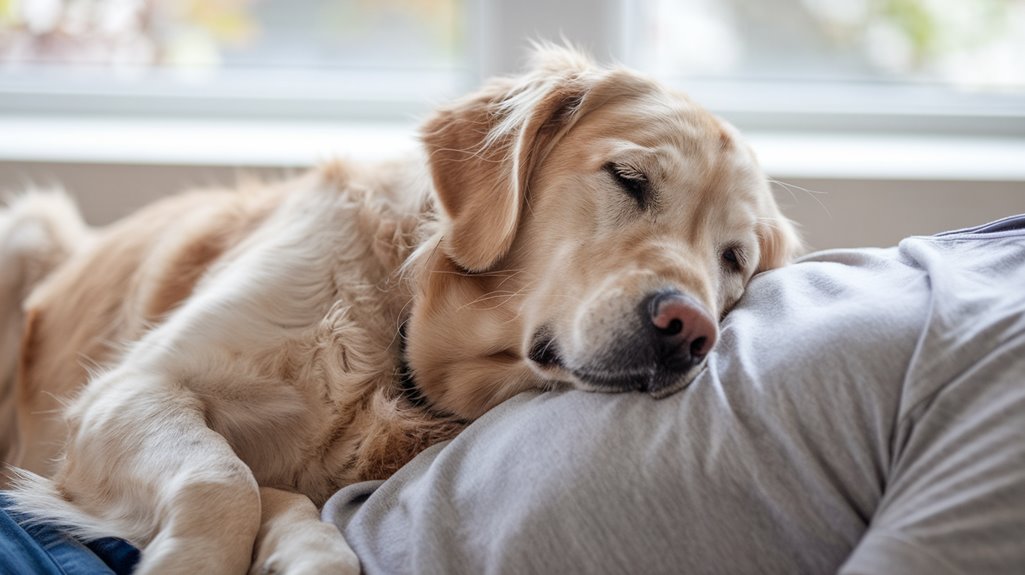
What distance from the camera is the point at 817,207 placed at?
98.3 inches

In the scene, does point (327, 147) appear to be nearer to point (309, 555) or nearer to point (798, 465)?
point (309, 555)

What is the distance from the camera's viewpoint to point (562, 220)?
1438 mm


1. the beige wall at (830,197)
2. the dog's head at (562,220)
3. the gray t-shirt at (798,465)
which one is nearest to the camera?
the gray t-shirt at (798,465)

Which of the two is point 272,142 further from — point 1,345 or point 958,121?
point 958,121

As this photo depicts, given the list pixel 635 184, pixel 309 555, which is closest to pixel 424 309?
pixel 635 184

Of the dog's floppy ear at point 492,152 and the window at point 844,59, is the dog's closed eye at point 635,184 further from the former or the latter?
the window at point 844,59

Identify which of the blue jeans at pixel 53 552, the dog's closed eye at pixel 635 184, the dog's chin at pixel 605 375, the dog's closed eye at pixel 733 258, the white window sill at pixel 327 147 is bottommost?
the blue jeans at pixel 53 552

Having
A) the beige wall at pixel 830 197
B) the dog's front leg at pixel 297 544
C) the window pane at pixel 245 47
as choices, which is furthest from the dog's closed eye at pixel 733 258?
the window pane at pixel 245 47

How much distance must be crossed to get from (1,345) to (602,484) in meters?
1.65

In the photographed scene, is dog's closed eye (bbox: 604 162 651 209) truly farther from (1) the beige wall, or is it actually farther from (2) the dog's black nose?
(1) the beige wall

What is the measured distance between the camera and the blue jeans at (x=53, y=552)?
1132 millimetres

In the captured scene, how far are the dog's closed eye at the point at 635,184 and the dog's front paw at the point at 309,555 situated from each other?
66 centimetres

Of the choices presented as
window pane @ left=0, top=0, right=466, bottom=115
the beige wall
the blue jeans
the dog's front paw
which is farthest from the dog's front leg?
window pane @ left=0, top=0, right=466, bottom=115

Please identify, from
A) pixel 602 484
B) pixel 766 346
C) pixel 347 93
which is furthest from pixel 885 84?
pixel 602 484
